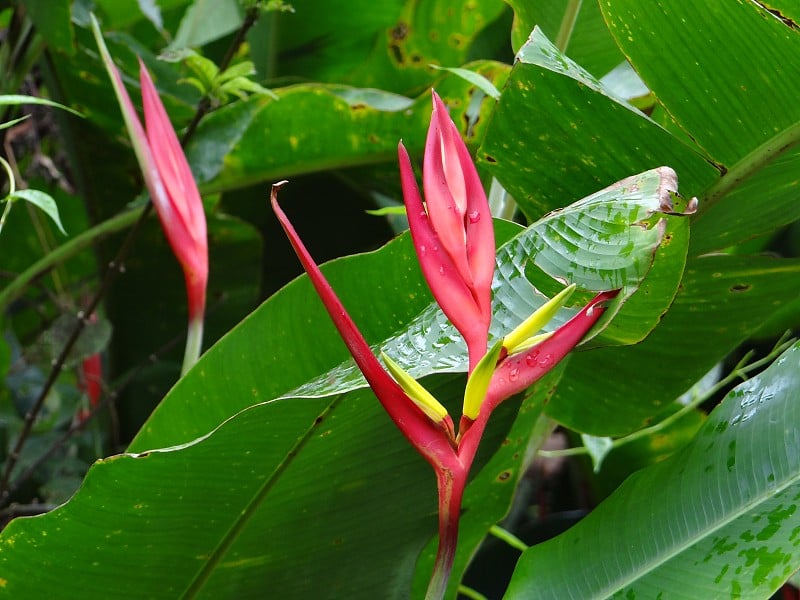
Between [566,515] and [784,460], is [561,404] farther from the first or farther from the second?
[566,515]

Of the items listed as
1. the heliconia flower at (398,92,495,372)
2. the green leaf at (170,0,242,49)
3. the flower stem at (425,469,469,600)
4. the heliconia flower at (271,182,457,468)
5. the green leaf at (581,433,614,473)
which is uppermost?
the green leaf at (170,0,242,49)

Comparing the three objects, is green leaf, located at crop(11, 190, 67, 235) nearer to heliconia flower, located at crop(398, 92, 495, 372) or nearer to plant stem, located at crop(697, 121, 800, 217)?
heliconia flower, located at crop(398, 92, 495, 372)

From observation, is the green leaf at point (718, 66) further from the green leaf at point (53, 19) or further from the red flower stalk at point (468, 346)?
A: the green leaf at point (53, 19)

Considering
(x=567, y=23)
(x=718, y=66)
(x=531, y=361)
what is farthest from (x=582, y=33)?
(x=531, y=361)

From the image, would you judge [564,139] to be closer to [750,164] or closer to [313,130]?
[750,164]

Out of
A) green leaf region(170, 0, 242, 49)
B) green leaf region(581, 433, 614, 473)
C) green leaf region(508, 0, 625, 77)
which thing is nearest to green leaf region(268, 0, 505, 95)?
green leaf region(170, 0, 242, 49)

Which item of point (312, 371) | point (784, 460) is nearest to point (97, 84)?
point (312, 371)

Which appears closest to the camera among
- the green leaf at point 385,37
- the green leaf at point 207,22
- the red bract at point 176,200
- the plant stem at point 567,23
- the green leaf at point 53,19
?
the red bract at point 176,200

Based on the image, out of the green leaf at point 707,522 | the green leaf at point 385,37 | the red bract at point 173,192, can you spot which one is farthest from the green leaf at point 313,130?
the green leaf at point 707,522
